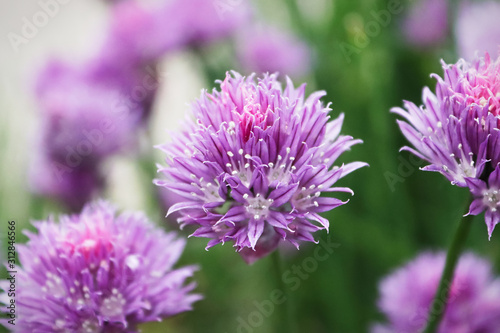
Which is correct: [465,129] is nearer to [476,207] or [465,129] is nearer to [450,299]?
[476,207]

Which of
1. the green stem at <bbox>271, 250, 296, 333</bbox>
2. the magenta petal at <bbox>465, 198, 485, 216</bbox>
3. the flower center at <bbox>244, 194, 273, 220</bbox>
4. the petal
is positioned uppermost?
the flower center at <bbox>244, 194, 273, 220</bbox>

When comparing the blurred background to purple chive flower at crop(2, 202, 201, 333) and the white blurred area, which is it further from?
purple chive flower at crop(2, 202, 201, 333)

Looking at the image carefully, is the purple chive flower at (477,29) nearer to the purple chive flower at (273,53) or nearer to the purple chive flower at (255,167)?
the purple chive flower at (273,53)

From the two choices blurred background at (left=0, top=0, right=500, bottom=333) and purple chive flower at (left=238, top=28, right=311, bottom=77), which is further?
purple chive flower at (left=238, top=28, right=311, bottom=77)

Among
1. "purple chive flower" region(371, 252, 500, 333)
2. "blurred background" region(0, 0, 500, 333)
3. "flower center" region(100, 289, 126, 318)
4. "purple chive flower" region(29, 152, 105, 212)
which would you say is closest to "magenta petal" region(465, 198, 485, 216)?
"purple chive flower" region(371, 252, 500, 333)

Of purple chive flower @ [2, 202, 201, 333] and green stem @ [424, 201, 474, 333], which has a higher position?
purple chive flower @ [2, 202, 201, 333]

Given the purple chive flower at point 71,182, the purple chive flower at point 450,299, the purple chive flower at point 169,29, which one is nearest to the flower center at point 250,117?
the purple chive flower at point 450,299

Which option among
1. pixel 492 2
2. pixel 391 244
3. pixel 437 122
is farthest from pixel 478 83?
pixel 492 2
